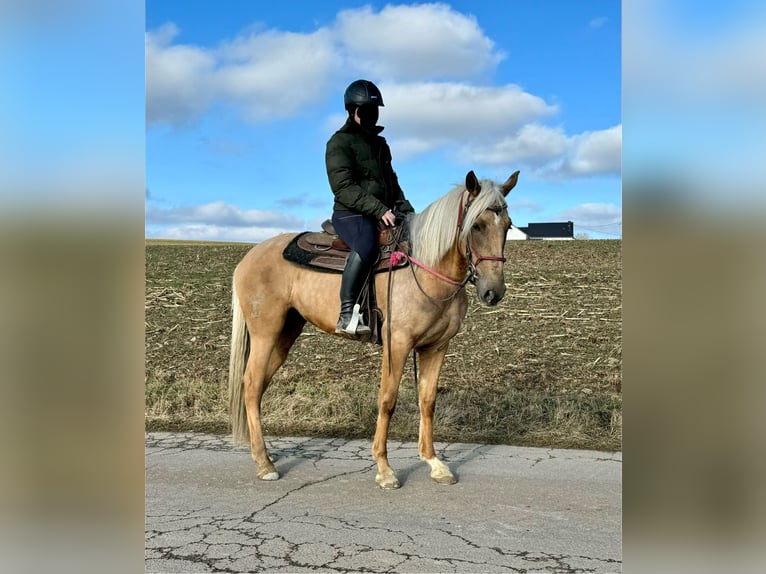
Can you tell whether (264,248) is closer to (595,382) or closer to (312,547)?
(312,547)

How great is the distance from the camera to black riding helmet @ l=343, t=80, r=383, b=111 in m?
5.02

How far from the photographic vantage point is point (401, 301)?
4.94m

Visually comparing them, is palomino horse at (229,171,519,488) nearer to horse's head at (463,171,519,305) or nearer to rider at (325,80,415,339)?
horse's head at (463,171,519,305)

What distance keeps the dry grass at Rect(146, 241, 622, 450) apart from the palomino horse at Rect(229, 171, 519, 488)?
1.18 meters

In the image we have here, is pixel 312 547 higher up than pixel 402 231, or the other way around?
pixel 402 231

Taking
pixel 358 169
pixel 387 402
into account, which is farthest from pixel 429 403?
pixel 358 169

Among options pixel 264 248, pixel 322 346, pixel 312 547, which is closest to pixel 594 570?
pixel 312 547

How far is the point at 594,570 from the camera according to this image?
324 centimetres

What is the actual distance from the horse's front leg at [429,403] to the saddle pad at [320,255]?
33.0 inches

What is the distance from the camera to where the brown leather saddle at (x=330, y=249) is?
512cm

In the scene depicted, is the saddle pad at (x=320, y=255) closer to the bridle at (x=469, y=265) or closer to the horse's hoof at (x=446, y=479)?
the bridle at (x=469, y=265)

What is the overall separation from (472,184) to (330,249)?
1.42 m
